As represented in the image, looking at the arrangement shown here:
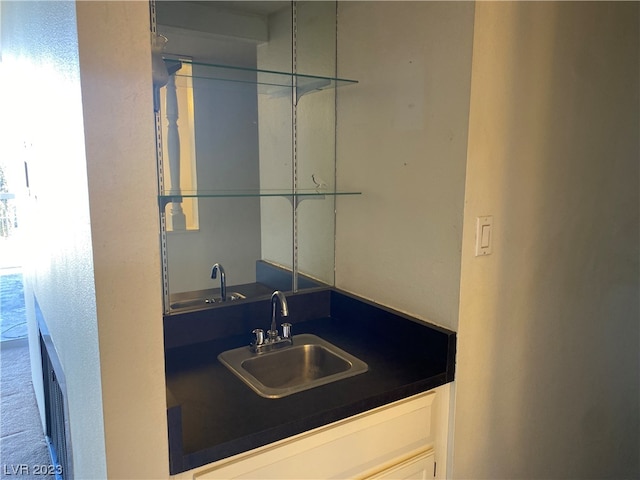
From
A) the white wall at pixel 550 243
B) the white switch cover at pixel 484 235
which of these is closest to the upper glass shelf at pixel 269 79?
the white wall at pixel 550 243

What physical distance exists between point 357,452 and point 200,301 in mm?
736

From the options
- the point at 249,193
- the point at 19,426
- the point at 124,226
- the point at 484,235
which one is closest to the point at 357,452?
the point at 484,235

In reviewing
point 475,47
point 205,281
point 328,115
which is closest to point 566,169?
point 475,47

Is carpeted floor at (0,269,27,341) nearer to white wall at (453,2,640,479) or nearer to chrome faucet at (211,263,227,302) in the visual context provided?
chrome faucet at (211,263,227,302)

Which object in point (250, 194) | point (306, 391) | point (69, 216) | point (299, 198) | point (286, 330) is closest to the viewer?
point (69, 216)

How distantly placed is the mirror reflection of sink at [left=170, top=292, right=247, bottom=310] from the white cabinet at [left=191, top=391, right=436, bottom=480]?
662 millimetres

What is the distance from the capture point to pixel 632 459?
206 cm

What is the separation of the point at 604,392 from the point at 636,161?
0.90 m

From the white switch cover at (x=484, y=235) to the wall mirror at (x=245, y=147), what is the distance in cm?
55

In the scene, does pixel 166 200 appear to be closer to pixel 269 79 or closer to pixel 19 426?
pixel 269 79

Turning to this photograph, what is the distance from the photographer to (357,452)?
1.25 meters

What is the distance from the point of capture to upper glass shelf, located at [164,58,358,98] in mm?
1613

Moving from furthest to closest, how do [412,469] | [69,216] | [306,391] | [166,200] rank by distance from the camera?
[166,200] → [412,469] → [306,391] → [69,216]

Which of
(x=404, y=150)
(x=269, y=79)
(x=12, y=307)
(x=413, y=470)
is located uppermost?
(x=269, y=79)
